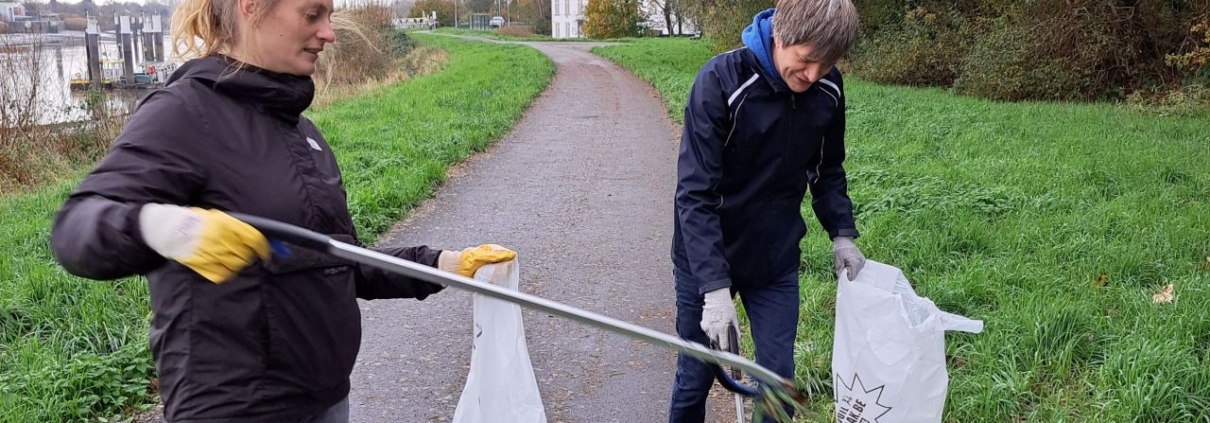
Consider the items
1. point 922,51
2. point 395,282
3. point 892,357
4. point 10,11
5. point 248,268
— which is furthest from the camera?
point 922,51

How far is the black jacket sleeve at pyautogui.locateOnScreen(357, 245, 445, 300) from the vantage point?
7.24 feet

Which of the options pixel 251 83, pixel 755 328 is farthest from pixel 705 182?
pixel 251 83

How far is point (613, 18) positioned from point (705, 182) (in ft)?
210

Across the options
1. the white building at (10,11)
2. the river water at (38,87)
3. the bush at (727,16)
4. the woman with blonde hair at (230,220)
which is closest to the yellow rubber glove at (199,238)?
the woman with blonde hair at (230,220)

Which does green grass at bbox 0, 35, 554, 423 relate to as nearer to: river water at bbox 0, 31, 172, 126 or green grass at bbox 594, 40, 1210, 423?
river water at bbox 0, 31, 172, 126

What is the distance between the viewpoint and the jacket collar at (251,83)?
68.4 inches

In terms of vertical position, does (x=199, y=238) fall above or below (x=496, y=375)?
above

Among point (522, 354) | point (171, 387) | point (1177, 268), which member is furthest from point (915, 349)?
point (1177, 268)

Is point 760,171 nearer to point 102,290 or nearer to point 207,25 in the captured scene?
point 207,25

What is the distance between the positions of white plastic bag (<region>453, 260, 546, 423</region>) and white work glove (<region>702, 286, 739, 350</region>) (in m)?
0.58

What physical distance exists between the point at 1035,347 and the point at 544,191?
550cm

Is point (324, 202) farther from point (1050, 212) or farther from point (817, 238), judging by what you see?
point (1050, 212)

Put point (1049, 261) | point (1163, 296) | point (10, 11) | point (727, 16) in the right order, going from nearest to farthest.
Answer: point (1163, 296) < point (1049, 261) < point (10, 11) < point (727, 16)

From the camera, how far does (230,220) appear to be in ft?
4.91
